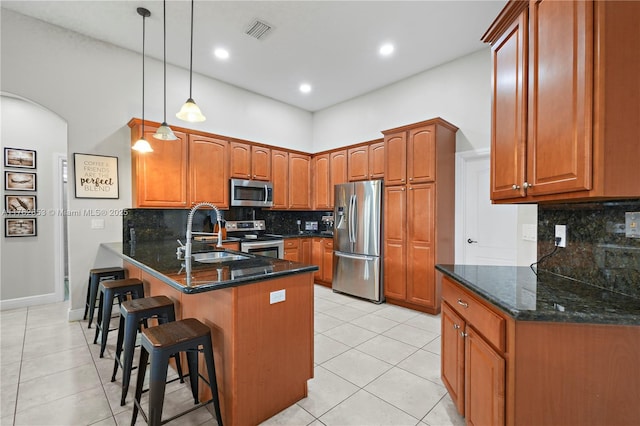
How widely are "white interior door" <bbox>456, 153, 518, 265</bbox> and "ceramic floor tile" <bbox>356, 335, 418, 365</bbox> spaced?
5.46 feet

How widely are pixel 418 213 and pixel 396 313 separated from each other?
1.35 m

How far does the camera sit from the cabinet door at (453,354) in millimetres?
1736

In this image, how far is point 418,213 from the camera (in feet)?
12.6

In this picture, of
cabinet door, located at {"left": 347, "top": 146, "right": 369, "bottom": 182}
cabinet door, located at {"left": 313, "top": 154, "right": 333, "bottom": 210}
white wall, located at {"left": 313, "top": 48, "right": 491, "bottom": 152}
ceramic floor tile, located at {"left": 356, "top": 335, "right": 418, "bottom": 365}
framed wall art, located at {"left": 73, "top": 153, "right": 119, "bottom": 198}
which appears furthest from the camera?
cabinet door, located at {"left": 313, "top": 154, "right": 333, "bottom": 210}

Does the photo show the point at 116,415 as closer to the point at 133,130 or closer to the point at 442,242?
the point at 133,130

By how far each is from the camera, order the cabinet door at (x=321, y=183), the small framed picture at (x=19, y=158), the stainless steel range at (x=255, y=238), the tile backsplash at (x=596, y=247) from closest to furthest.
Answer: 1. the tile backsplash at (x=596, y=247)
2. the small framed picture at (x=19, y=158)
3. the stainless steel range at (x=255, y=238)
4. the cabinet door at (x=321, y=183)

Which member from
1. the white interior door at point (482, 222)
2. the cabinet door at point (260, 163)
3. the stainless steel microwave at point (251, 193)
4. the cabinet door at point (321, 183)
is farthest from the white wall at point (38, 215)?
the white interior door at point (482, 222)

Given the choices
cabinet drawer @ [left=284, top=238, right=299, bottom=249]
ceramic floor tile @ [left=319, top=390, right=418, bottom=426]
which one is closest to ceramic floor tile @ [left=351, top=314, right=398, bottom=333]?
ceramic floor tile @ [left=319, top=390, right=418, bottom=426]

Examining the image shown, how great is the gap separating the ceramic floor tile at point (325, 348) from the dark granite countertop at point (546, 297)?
4.60ft

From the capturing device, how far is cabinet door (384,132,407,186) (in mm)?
3992

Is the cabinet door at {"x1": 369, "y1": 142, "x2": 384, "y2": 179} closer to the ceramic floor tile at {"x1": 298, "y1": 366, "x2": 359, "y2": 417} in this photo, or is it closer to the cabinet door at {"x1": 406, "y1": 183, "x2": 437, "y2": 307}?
the cabinet door at {"x1": 406, "y1": 183, "x2": 437, "y2": 307}

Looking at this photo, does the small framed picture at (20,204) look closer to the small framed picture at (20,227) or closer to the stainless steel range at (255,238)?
the small framed picture at (20,227)

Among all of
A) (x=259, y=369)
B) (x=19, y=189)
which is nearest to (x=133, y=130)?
(x=19, y=189)

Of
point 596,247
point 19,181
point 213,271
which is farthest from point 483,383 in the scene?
point 19,181
